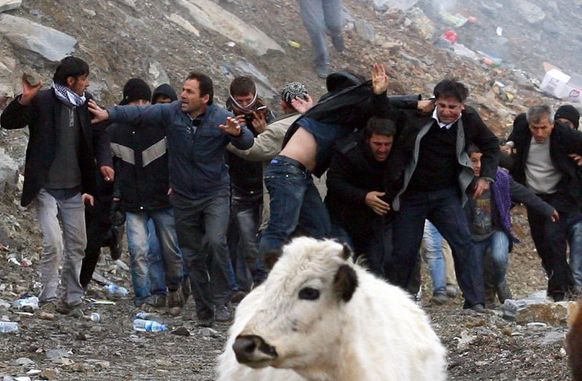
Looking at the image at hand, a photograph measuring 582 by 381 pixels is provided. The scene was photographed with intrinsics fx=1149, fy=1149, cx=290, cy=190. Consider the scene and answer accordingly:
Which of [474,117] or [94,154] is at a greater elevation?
[474,117]

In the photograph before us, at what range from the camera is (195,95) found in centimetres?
1038

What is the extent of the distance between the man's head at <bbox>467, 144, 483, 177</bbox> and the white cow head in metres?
4.61

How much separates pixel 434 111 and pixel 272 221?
5.51 ft

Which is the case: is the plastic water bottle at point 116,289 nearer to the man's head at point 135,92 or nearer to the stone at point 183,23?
the man's head at point 135,92

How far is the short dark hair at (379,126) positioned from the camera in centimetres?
902

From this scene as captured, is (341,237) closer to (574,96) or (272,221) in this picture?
(272,221)

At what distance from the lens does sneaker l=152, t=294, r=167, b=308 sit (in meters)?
11.7

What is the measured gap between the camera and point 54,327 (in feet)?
32.7

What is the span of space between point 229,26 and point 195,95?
1083 centimetres

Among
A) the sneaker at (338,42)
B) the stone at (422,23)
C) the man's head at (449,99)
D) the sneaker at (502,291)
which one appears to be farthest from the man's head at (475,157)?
the stone at (422,23)

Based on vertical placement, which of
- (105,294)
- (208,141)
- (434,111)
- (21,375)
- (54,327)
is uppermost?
(434,111)

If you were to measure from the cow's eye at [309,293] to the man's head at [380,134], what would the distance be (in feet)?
12.9

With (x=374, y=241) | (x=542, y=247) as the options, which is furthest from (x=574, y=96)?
(x=374, y=241)

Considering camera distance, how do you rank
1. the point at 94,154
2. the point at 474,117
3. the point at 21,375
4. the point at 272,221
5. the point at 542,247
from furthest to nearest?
the point at 542,247 → the point at 94,154 → the point at 474,117 → the point at 272,221 → the point at 21,375
